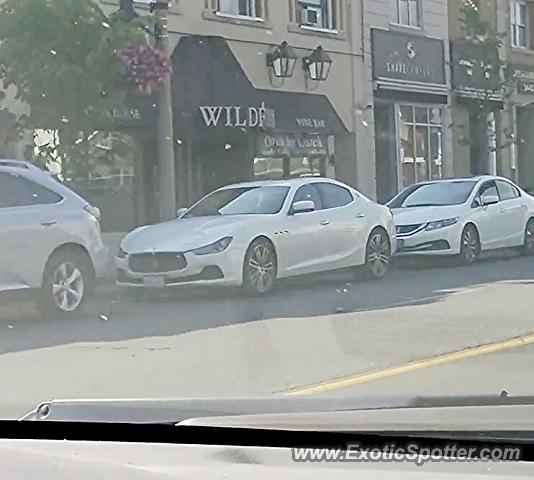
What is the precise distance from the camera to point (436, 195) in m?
19.0

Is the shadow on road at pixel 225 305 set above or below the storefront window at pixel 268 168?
below

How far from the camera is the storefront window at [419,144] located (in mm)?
28469

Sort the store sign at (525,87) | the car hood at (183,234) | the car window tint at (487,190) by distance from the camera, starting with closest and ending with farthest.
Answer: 1. the car hood at (183,234)
2. the car window tint at (487,190)
3. the store sign at (525,87)

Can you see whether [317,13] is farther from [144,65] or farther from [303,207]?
[303,207]

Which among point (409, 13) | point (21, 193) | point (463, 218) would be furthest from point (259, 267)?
point (409, 13)

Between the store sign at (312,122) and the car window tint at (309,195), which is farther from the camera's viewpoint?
the store sign at (312,122)

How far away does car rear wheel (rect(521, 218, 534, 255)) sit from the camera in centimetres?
1967

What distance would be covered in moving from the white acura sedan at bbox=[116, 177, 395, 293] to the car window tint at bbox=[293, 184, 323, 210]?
0.05 feet

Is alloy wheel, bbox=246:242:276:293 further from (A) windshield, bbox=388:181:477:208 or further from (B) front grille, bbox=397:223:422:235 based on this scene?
(A) windshield, bbox=388:181:477:208

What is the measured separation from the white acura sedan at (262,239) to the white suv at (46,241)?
1.17 m

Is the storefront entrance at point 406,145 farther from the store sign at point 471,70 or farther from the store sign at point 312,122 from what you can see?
the store sign at point 312,122

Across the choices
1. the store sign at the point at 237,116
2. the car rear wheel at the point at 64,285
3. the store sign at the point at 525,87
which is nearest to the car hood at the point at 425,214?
the store sign at the point at 237,116

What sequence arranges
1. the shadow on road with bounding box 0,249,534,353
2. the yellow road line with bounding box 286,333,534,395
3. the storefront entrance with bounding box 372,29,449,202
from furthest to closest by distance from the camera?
the storefront entrance with bounding box 372,29,449,202
the shadow on road with bounding box 0,249,534,353
the yellow road line with bounding box 286,333,534,395

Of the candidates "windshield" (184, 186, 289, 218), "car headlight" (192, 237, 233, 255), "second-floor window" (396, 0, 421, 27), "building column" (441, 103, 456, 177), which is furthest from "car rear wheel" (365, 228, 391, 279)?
"building column" (441, 103, 456, 177)
